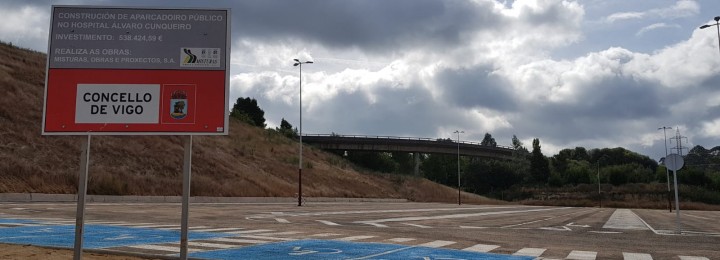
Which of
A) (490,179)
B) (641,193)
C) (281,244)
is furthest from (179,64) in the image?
(490,179)

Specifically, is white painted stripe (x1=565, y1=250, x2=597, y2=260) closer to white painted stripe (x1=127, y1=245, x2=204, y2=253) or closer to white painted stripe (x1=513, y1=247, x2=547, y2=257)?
white painted stripe (x1=513, y1=247, x2=547, y2=257)

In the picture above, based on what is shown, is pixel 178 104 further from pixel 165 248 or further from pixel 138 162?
pixel 138 162

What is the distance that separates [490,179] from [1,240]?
131m

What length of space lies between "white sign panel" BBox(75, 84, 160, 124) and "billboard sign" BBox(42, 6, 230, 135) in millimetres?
11

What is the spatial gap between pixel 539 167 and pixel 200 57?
457 ft

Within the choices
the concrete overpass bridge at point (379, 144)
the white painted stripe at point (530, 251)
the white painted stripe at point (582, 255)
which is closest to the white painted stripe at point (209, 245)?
the white painted stripe at point (530, 251)

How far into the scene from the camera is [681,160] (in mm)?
19875

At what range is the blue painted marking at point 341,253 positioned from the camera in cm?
1009

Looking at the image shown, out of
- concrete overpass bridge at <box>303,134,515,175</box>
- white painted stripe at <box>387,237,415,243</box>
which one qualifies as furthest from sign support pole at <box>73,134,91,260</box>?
concrete overpass bridge at <box>303,134,515,175</box>

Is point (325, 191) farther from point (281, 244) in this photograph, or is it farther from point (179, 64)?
point (179, 64)

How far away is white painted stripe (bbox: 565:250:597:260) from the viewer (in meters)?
11.1

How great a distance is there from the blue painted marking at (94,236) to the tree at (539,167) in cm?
13176

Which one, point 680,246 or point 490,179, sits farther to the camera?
point 490,179

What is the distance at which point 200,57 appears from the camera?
664 cm
